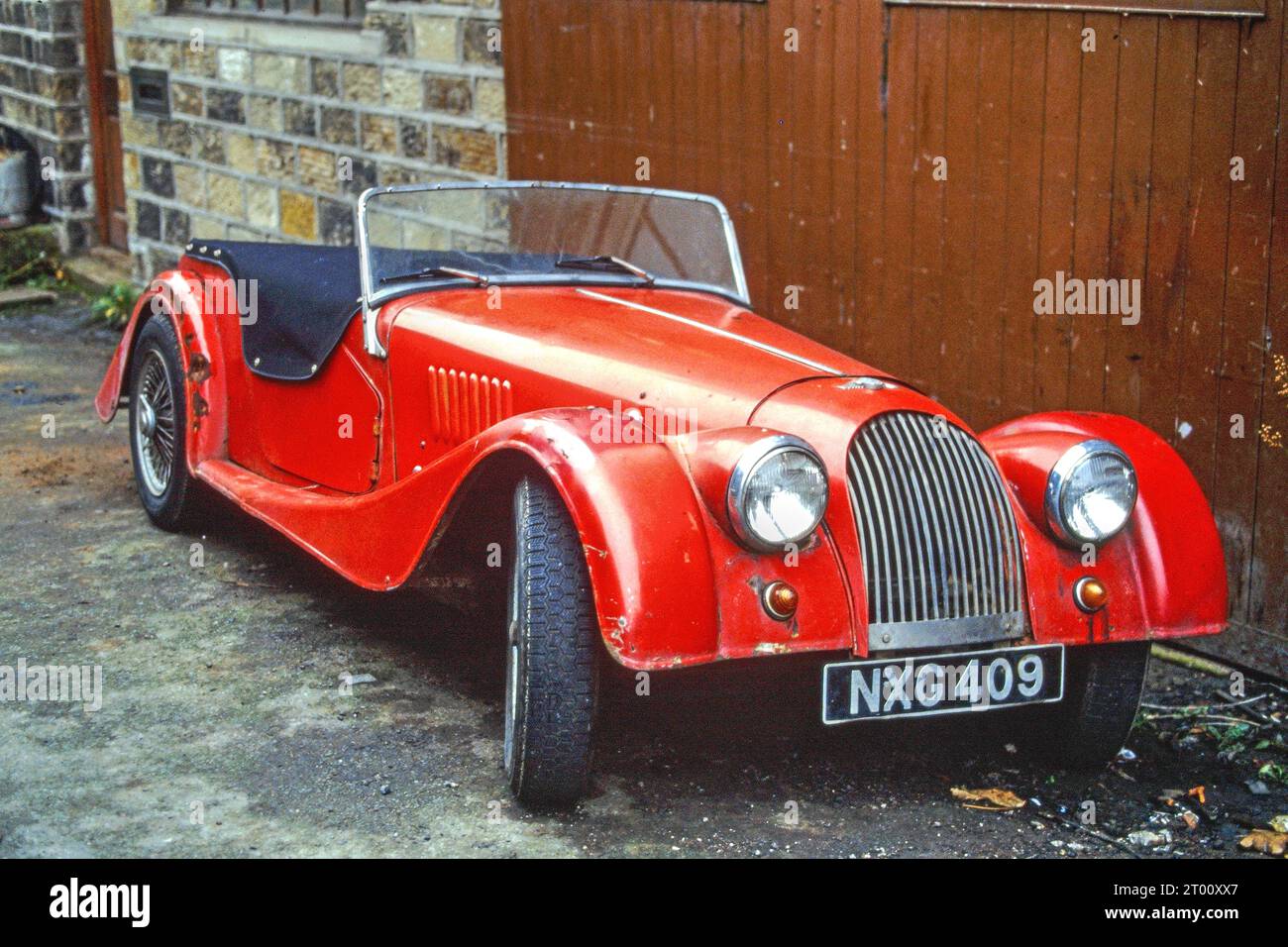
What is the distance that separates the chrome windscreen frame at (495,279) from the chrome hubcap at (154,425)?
1198 mm

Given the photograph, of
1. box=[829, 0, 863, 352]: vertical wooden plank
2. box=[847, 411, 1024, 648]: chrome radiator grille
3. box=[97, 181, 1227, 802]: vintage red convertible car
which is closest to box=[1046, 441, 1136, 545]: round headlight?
box=[97, 181, 1227, 802]: vintage red convertible car

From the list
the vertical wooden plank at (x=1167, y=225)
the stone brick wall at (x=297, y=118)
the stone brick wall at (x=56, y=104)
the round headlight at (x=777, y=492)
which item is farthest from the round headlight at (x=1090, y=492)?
the stone brick wall at (x=56, y=104)

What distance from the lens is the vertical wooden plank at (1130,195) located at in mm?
4699

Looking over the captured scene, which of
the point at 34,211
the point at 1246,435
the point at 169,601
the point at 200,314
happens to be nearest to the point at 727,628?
the point at 1246,435

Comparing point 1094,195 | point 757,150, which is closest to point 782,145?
point 757,150

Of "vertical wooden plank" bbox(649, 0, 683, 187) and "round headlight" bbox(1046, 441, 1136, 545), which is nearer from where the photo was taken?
"round headlight" bbox(1046, 441, 1136, 545)

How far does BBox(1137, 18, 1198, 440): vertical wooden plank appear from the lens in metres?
4.59

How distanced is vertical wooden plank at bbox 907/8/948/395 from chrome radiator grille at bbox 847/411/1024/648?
174cm

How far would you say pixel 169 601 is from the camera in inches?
199

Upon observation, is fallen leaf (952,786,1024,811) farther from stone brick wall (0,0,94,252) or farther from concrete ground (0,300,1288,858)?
stone brick wall (0,0,94,252)

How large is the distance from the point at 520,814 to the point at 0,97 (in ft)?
35.5

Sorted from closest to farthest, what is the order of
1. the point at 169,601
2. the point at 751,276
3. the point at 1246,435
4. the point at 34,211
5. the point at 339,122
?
the point at 1246,435
the point at 169,601
the point at 751,276
the point at 339,122
the point at 34,211

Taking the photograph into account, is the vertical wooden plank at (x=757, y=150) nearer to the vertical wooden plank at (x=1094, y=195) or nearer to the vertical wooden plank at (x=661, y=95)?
the vertical wooden plank at (x=661, y=95)

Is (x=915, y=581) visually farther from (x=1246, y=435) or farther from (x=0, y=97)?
(x=0, y=97)
